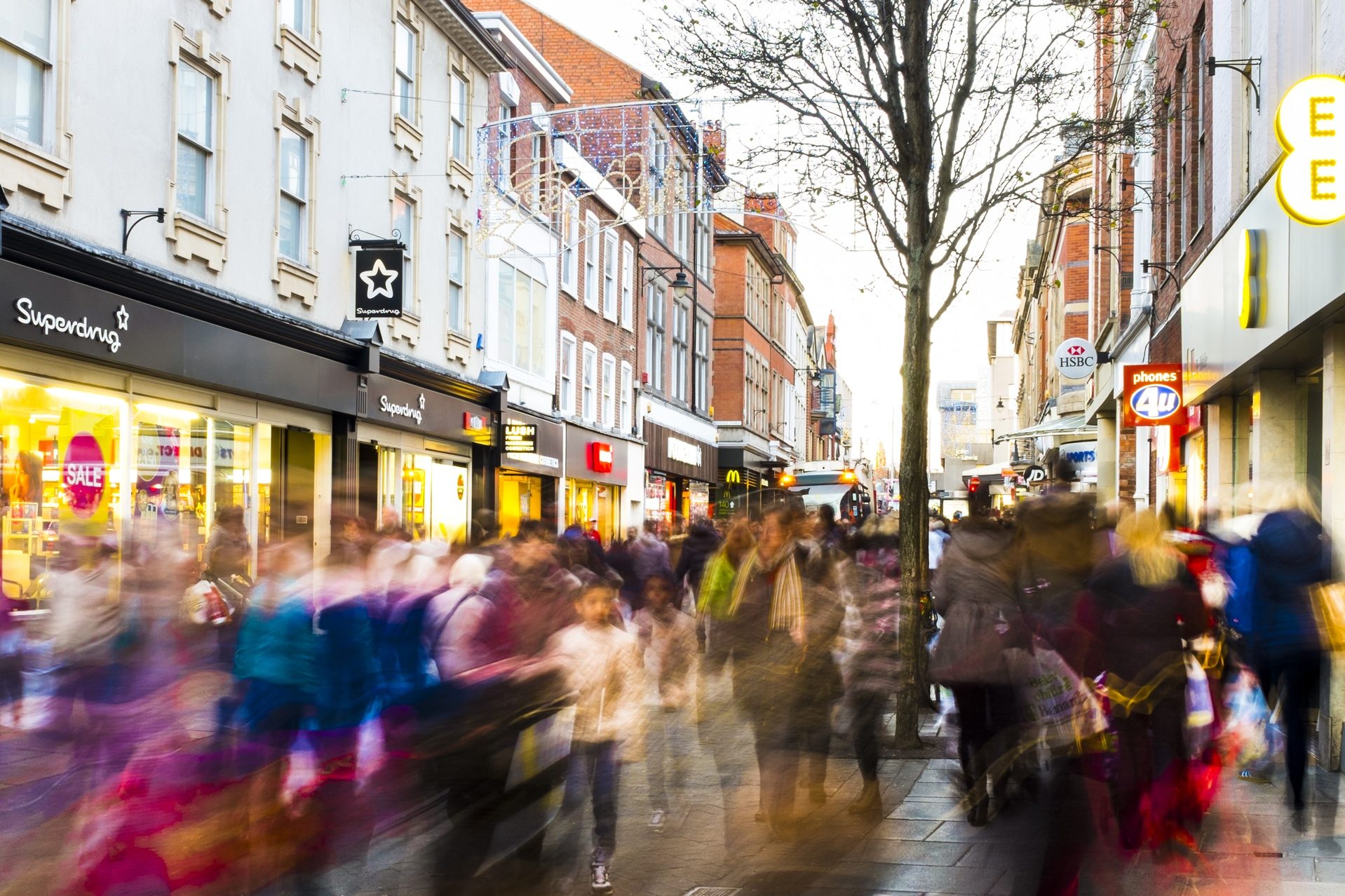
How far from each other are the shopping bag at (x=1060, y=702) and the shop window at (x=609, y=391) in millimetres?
27539

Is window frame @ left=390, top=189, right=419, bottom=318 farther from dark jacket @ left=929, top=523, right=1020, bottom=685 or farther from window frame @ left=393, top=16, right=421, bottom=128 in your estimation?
dark jacket @ left=929, top=523, right=1020, bottom=685

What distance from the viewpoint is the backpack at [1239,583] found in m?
9.01

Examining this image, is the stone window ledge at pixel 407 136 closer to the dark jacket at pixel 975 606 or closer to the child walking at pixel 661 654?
the child walking at pixel 661 654

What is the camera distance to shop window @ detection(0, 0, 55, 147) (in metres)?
12.4

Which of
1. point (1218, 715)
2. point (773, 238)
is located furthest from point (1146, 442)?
point (773, 238)

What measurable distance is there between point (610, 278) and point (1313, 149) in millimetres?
26491

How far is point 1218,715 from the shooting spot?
946 centimetres

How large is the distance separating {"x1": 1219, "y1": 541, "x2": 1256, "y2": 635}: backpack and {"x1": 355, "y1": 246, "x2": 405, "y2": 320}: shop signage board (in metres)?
12.8

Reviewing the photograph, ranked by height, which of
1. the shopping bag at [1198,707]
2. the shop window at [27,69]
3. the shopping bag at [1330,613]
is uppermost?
the shop window at [27,69]

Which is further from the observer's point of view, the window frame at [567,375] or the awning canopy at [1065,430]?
the awning canopy at [1065,430]

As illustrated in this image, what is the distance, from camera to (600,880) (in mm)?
6797

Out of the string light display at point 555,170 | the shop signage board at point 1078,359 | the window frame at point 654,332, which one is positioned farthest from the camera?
the window frame at point 654,332

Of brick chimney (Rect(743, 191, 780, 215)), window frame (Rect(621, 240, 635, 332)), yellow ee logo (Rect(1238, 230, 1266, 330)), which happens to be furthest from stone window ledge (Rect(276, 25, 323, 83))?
window frame (Rect(621, 240, 635, 332))

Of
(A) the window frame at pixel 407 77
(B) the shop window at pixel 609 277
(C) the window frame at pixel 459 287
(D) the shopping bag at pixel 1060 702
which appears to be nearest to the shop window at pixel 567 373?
(B) the shop window at pixel 609 277
